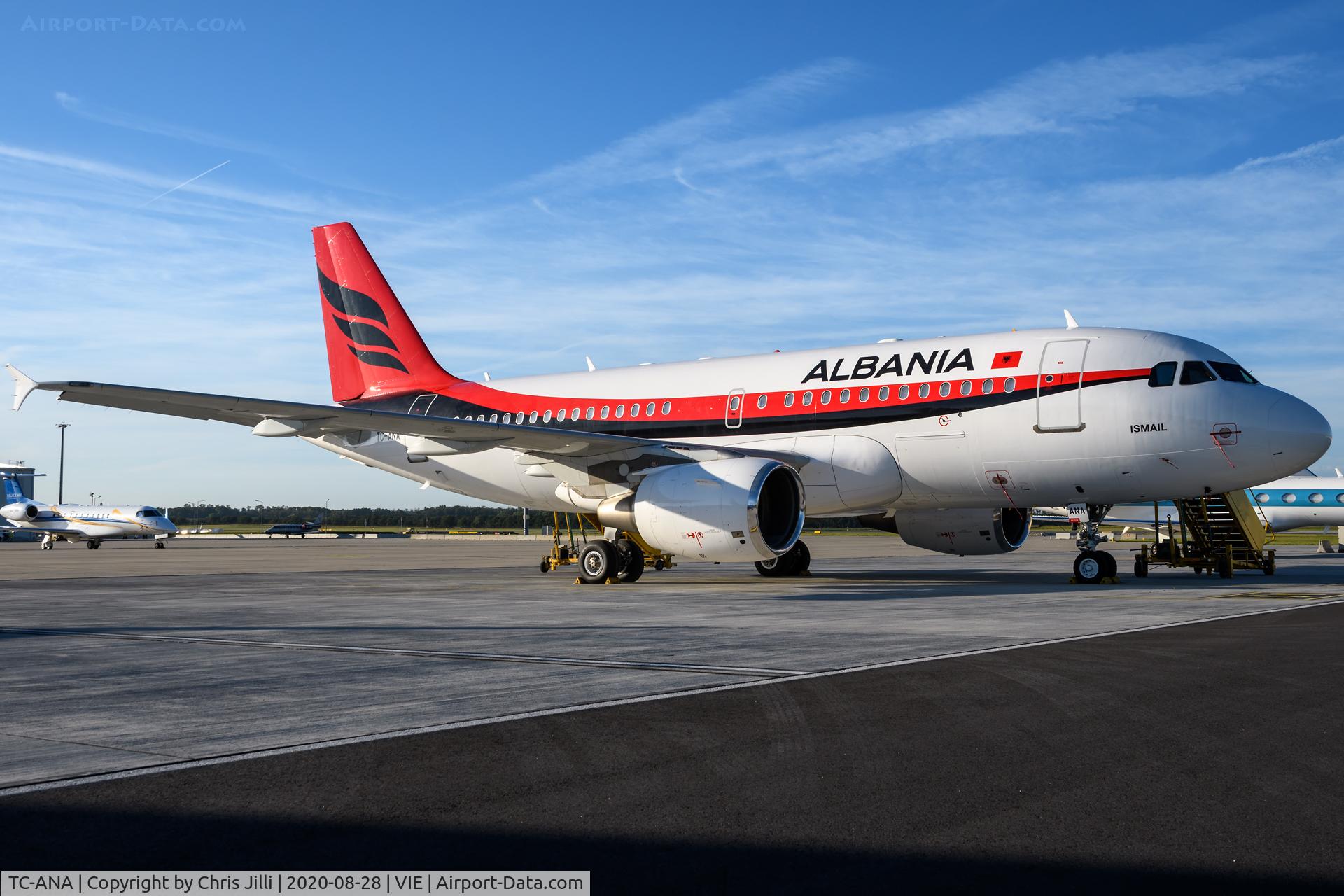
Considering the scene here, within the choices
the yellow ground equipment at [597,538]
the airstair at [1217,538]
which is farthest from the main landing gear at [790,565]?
the airstair at [1217,538]

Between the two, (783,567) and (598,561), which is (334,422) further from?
(783,567)

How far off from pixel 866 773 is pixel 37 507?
216ft

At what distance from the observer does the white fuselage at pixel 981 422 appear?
1728 centimetres

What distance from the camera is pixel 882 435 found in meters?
19.2

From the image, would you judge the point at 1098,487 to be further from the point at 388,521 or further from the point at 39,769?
the point at 388,521

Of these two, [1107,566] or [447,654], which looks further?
[1107,566]

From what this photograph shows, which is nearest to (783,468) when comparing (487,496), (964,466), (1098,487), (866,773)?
(964,466)

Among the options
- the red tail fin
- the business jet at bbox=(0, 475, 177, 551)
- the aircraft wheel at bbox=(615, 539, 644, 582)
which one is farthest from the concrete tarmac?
the business jet at bbox=(0, 475, 177, 551)

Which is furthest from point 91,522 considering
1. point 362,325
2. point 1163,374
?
point 1163,374

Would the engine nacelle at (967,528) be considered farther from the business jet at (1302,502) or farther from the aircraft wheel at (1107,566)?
the business jet at (1302,502)

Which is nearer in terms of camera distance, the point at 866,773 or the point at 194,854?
the point at 194,854

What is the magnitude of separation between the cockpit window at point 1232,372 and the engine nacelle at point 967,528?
486cm

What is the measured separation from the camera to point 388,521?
164 meters

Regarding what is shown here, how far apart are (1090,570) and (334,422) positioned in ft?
43.7
